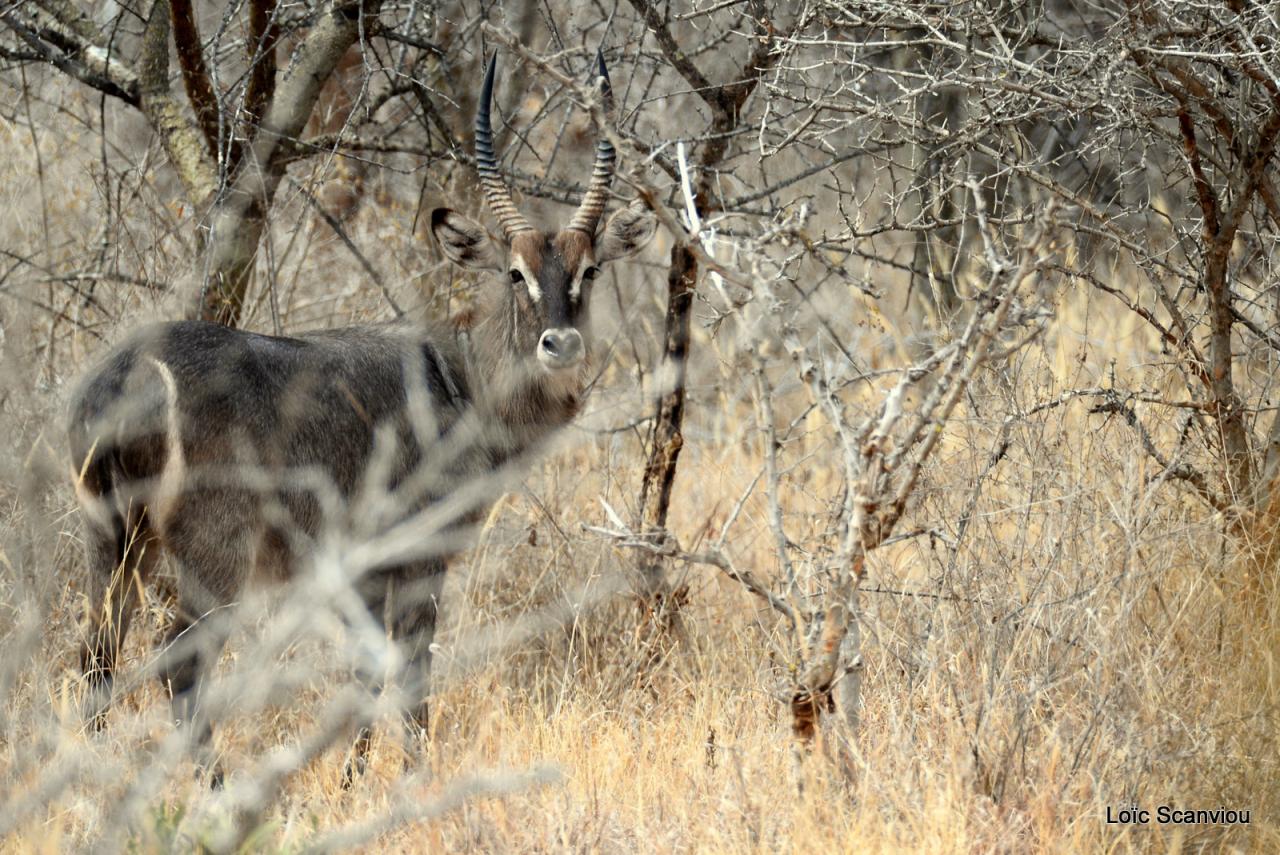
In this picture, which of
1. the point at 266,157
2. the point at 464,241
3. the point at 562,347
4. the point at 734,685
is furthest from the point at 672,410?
the point at 266,157

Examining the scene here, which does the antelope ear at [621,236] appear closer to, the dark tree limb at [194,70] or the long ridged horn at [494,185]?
the long ridged horn at [494,185]

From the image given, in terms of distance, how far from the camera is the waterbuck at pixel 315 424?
4.35 m

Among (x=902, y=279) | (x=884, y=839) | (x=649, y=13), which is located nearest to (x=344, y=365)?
(x=649, y=13)

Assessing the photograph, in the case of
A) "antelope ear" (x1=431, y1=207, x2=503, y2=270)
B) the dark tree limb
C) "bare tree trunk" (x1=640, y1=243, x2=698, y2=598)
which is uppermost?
the dark tree limb

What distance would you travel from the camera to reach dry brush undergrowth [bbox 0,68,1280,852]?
329 cm

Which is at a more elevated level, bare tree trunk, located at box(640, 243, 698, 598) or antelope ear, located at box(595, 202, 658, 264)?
antelope ear, located at box(595, 202, 658, 264)

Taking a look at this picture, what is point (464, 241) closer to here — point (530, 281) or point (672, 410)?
point (530, 281)

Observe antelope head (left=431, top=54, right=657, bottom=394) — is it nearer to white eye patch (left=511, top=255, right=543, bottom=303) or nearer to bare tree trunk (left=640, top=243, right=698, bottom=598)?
white eye patch (left=511, top=255, right=543, bottom=303)

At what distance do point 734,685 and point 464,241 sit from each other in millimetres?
2101

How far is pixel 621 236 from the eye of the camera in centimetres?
548

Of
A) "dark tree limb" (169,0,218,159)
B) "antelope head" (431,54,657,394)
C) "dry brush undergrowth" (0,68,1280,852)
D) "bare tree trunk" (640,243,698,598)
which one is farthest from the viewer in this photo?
"bare tree trunk" (640,243,698,598)

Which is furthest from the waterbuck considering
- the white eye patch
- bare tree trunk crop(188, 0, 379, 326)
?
bare tree trunk crop(188, 0, 379, 326)

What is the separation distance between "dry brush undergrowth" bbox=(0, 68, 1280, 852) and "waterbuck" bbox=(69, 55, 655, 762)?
206mm

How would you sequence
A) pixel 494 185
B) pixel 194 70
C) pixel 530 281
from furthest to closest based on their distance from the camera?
pixel 194 70
pixel 494 185
pixel 530 281
